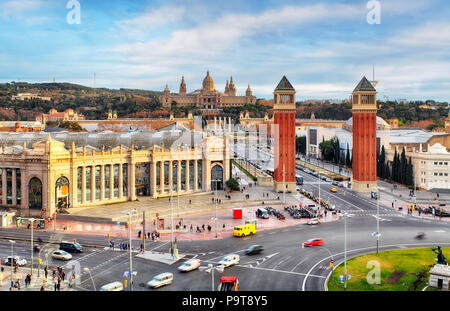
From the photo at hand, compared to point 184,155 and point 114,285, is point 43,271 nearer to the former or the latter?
point 114,285

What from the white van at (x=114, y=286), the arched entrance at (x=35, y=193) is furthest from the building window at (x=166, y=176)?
the white van at (x=114, y=286)

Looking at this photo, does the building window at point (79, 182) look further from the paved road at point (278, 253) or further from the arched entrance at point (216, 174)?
the arched entrance at point (216, 174)

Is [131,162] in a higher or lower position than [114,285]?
higher

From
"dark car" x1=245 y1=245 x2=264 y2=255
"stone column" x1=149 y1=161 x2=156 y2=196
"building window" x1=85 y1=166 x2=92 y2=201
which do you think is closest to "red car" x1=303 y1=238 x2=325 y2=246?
"dark car" x1=245 y1=245 x2=264 y2=255

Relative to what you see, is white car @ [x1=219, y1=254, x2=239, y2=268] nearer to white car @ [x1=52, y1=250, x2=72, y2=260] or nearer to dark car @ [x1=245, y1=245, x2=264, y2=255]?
dark car @ [x1=245, y1=245, x2=264, y2=255]

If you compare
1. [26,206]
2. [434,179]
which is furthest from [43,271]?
[434,179]

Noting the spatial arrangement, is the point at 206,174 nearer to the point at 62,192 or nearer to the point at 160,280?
the point at 62,192
